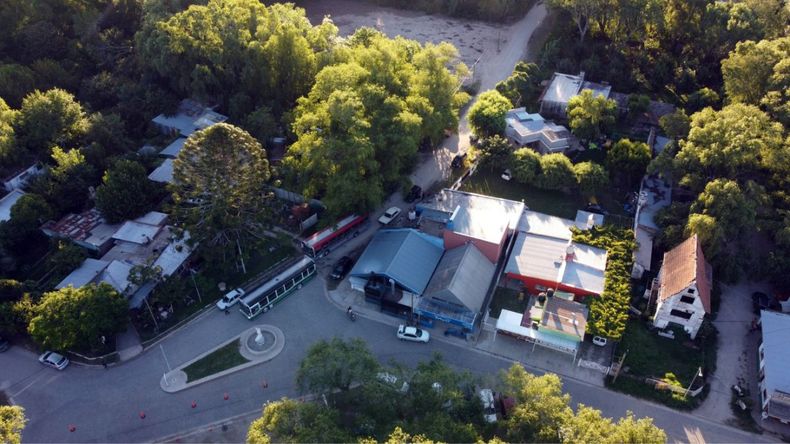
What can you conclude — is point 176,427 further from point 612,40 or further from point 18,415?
point 612,40

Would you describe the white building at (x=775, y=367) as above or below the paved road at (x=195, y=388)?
above

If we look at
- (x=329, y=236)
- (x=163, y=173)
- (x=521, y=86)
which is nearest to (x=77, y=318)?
(x=163, y=173)

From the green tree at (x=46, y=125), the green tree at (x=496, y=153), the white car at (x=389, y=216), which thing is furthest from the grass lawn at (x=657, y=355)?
the green tree at (x=46, y=125)

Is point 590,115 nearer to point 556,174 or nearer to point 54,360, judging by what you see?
point 556,174

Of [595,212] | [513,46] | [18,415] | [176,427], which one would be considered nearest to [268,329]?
[176,427]

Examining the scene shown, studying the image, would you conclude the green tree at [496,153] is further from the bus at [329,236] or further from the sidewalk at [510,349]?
the sidewalk at [510,349]

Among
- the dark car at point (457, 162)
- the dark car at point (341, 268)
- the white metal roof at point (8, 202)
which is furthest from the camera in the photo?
the dark car at point (457, 162)

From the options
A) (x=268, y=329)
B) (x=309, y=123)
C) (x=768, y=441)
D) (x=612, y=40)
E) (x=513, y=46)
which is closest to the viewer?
(x=768, y=441)
